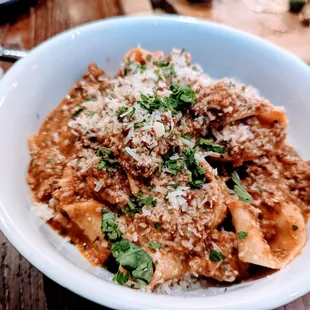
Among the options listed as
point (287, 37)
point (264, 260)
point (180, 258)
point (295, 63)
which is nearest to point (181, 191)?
point (180, 258)

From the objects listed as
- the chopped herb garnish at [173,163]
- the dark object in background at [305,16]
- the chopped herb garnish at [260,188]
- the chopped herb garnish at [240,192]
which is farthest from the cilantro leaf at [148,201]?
the dark object in background at [305,16]

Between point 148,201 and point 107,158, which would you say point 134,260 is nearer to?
point 148,201

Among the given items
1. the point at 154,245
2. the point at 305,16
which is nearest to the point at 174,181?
the point at 154,245

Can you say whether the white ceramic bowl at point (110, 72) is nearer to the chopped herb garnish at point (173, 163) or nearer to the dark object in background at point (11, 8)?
the chopped herb garnish at point (173, 163)

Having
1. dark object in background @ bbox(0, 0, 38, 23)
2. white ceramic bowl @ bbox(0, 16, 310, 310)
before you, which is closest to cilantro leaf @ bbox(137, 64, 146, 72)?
white ceramic bowl @ bbox(0, 16, 310, 310)

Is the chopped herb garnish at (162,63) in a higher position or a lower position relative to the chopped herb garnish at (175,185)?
higher

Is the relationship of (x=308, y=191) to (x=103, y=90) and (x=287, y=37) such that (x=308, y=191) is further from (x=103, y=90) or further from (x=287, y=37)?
(x=287, y=37)
